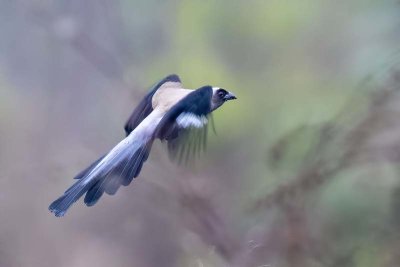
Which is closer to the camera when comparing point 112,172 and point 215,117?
point 112,172

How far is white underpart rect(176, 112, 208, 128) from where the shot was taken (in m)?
1.54

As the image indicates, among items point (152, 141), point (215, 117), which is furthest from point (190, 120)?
point (215, 117)

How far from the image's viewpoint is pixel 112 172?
161 cm

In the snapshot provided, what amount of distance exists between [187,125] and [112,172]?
0.20 m

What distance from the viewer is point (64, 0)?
285 centimetres

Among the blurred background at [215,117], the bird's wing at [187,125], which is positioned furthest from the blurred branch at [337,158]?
the bird's wing at [187,125]

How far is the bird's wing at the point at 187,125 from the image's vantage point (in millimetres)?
1510

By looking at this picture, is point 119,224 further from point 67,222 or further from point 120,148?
→ point 120,148

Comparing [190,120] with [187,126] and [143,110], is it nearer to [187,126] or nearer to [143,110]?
[187,126]

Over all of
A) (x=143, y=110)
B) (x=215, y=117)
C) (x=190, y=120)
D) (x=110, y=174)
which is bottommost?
(x=110, y=174)

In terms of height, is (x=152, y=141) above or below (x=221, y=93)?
below

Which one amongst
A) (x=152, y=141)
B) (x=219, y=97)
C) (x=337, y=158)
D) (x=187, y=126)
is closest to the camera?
(x=337, y=158)

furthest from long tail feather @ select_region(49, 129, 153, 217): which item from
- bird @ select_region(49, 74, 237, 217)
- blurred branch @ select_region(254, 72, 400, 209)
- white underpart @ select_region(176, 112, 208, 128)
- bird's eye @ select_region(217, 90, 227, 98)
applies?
blurred branch @ select_region(254, 72, 400, 209)

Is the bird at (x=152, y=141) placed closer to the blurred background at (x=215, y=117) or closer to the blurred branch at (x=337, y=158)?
the blurred background at (x=215, y=117)
